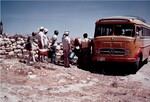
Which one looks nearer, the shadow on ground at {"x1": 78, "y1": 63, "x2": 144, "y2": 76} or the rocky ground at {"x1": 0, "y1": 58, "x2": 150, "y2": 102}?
the rocky ground at {"x1": 0, "y1": 58, "x2": 150, "y2": 102}

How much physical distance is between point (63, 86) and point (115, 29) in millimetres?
4952

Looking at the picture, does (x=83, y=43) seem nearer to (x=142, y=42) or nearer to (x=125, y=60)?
(x=125, y=60)

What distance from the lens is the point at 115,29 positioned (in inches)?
504

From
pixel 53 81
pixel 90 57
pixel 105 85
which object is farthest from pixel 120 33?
pixel 53 81

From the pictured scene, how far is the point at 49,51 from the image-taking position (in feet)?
41.8

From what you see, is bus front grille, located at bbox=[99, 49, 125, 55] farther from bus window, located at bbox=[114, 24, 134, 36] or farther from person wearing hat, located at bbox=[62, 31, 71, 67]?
person wearing hat, located at bbox=[62, 31, 71, 67]

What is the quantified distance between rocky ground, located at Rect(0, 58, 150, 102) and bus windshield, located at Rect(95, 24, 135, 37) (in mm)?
2230

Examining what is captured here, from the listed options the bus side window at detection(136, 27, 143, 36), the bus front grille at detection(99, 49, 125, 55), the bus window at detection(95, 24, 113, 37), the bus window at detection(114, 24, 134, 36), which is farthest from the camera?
the bus window at detection(95, 24, 113, 37)

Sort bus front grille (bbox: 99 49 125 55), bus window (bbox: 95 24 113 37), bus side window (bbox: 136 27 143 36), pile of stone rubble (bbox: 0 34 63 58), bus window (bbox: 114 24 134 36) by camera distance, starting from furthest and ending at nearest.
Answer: pile of stone rubble (bbox: 0 34 63 58), bus window (bbox: 95 24 113 37), bus side window (bbox: 136 27 143 36), bus window (bbox: 114 24 134 36), bus front grille (bbox: 99 49 125 55)

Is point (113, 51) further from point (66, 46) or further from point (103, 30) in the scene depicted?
point (66, 46)

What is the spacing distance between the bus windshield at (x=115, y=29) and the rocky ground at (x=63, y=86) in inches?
87.8

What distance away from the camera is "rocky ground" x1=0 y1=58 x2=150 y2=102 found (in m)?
8.05

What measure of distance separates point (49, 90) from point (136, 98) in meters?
3.01

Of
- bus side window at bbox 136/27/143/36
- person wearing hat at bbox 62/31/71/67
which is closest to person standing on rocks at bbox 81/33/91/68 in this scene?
person wearing hat at bbox 62/31/71/67
